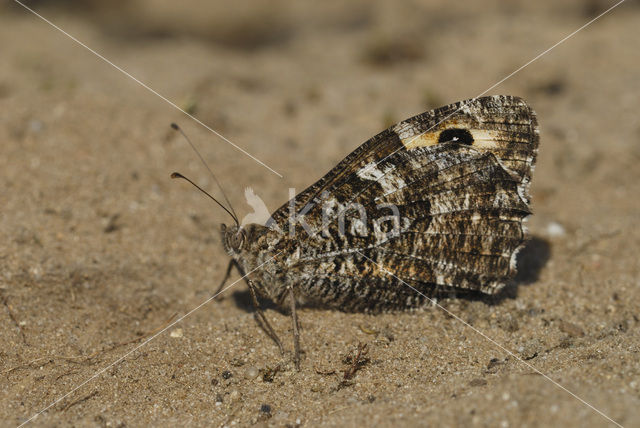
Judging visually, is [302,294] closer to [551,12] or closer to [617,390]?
[617,390]

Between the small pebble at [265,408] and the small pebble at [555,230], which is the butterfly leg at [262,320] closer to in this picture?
the small pebble at [265,408]

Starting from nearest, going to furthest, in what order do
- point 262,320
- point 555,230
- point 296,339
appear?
point 296,339, point 262,320, point 555,230

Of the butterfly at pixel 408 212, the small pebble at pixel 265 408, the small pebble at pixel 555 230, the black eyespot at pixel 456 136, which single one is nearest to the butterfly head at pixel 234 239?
the butterfly at pixel 408 212

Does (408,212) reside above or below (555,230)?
below

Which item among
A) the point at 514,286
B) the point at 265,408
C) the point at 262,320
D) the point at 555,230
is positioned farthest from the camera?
the point at 555,230

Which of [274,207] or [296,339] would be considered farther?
[274,207]

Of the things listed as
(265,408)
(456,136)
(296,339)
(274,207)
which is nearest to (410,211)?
(456,136)

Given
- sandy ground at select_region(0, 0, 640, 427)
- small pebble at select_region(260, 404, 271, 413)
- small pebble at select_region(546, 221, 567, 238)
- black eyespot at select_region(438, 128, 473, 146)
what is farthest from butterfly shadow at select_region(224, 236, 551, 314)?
black eyespot at select_region(438, 128, 473, 146)

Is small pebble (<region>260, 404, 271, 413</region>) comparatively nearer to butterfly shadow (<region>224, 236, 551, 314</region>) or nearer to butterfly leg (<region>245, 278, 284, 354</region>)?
butterfly leg (<region>245, 278, 284, 354</region>)

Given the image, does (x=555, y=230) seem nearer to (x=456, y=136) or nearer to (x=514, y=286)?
(x=514, y=286)
